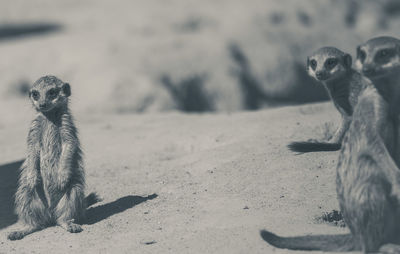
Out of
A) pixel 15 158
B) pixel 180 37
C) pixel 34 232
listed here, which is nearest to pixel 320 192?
pixel 34 232

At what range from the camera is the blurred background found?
1006 centimetres

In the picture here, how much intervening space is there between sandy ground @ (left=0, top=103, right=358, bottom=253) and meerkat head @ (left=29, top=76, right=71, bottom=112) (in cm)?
88

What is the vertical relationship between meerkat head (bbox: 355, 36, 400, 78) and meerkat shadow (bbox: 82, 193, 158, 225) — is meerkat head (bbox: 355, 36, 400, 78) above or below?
above

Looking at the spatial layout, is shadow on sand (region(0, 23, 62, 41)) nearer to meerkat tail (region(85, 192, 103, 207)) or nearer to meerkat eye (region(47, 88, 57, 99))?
meerkat tail (region(85, 192, 103, 207))

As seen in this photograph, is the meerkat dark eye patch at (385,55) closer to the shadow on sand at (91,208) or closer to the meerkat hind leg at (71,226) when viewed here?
the shadow on sand at (91,208)

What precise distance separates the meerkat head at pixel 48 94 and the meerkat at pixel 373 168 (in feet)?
6.67

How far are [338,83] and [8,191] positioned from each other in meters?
3.02

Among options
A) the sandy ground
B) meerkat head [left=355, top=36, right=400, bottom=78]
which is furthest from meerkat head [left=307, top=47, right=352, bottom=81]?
meerkat head [left=355, top=36, right=400, bottom=78]

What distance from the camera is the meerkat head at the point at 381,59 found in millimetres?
3318

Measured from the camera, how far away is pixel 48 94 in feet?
14.7

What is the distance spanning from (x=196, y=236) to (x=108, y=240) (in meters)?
0.60

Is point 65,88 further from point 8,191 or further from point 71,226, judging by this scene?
point 8,191

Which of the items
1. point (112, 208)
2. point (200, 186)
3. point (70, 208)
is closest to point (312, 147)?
point (200, 186)

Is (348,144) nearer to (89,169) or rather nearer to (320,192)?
(320,192)
